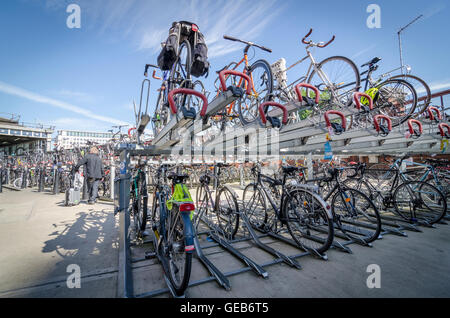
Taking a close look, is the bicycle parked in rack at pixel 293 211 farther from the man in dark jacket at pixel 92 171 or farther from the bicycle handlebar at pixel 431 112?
the man in dark jacket at pixel 92 171

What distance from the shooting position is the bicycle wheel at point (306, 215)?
2521 millimetres

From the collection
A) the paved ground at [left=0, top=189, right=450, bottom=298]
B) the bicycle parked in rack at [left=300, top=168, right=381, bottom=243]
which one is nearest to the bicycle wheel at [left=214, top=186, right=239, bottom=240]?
the paved ground at [left=0, top=189, right=450, bottom=298]

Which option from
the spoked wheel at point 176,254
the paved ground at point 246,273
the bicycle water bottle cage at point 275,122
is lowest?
the paved ground at point 246,273

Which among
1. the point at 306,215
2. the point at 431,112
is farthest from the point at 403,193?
the point at 306,215

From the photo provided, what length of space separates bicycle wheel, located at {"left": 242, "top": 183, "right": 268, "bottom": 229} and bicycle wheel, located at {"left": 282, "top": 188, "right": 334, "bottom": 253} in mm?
455

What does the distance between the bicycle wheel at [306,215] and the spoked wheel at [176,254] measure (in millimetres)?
1701

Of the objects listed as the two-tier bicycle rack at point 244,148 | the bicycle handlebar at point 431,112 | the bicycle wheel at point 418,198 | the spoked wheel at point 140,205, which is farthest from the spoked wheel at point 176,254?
the bicycle handlebar at point 431,112

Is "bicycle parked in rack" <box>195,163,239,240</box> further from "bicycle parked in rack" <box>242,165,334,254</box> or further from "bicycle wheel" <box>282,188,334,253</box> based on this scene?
"bicycle wheel" <box>282,188,334,253</box>

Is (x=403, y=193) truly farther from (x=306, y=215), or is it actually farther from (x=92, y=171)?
(x=92, y=171)

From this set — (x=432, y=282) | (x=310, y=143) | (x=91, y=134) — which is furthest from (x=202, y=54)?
(x=91, y=134)

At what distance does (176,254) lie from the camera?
6.46ft

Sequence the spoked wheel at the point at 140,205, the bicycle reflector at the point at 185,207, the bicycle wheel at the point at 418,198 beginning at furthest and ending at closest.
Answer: the bicycle wheel at the point at 418,198
the spoked wheel at the point at 140,205
the bicycle reflector at the point at 185,207

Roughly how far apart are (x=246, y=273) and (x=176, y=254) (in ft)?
2.63
